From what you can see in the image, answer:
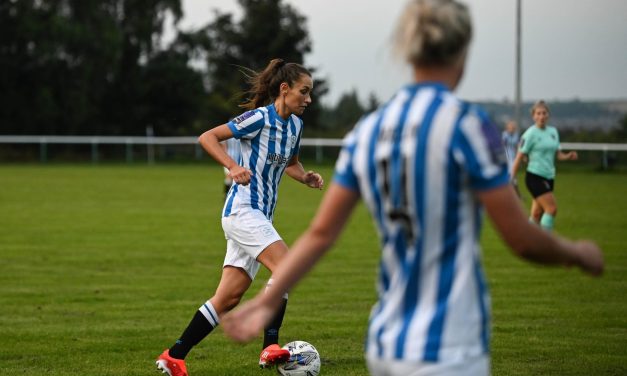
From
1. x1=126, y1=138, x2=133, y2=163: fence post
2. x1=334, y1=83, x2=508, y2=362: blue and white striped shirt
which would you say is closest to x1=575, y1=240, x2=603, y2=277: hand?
x1=334, y1=83, x2=508, y2=362: blue and white striped shirt

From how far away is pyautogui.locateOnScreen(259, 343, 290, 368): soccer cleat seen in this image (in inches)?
275

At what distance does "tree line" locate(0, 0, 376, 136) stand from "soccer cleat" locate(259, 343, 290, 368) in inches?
1730

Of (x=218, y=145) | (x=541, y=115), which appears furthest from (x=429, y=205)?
(x=541, y=115)

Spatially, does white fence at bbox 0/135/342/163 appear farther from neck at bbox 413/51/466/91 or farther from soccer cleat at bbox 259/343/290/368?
neck at bbox 413/51/466/91

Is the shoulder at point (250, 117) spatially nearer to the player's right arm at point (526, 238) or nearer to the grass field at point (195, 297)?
the grass field at point (195, 297)

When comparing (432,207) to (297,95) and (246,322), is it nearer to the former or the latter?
(246,322)

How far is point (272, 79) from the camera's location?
711cm

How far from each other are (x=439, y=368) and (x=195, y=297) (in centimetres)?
794

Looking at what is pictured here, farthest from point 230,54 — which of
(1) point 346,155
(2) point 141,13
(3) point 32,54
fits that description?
(1) point 346,155

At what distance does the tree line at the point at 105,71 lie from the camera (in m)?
55.6

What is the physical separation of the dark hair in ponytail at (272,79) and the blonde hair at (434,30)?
4.21m

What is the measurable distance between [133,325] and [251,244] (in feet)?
8.51

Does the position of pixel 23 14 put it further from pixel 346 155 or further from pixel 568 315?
pixel 346 155

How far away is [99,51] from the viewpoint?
56625 mm
